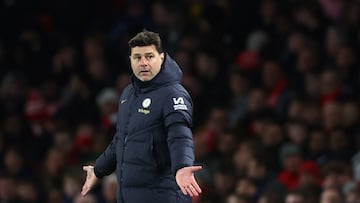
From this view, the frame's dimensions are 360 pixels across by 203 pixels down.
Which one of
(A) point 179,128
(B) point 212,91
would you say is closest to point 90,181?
(A) point 179,128

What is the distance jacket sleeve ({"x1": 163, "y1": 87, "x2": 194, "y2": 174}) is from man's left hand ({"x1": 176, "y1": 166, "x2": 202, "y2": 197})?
0.20 feet

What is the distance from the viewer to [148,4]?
14.6 metres

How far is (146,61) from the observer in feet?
25.5

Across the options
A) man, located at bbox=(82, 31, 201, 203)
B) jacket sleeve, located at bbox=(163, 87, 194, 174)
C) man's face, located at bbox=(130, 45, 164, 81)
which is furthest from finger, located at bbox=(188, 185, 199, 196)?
man's face, located at bbox=(130, 45, 164, 81)

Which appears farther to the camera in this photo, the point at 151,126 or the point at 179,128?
the point at 151,126

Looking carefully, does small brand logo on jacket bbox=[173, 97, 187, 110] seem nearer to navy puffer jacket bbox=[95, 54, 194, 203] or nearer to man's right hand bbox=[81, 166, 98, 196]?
navy puffer jacket bbox=[95, 54, 194, 203]

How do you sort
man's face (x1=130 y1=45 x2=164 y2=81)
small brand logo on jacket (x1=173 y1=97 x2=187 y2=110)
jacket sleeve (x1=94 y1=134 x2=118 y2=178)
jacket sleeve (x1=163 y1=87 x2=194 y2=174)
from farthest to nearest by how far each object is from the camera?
jacket sleeve (x1=94 y1=134 x2=118 y2=178), man's face (x1=130 y1=45 x2=164 y2=81), small brand logo on jacket (x1=173 y1=97 x2=187 y2=110), jacket sleeve (x1=163 y1=87 x2=194 y2=174)

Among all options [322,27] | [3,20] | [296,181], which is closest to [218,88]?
[322,27]

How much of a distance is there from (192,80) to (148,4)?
2.04m

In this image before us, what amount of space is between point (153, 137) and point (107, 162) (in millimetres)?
581

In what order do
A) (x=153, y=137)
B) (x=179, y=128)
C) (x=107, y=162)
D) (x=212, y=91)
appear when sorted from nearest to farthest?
(x=179, y=128), (x=153, y=137), (x=107, y=162), (x=212, y=91)

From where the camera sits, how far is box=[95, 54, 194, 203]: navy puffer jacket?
7.72 meters

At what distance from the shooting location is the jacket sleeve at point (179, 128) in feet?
24.6

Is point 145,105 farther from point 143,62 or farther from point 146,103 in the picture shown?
point 143,62
